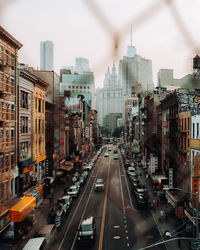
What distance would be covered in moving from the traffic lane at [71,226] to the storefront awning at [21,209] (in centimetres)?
396

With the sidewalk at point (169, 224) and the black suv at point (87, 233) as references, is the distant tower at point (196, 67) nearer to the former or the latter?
the sidewalk at point (169, 224)

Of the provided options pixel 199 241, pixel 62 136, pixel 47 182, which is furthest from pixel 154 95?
pixel 199 241

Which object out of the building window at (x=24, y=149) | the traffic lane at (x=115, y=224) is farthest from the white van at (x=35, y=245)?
the building window at (x=24, y=149)

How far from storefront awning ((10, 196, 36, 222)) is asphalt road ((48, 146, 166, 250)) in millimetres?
3970

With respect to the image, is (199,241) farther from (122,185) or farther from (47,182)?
(122,185)

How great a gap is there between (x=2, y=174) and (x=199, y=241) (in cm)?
1758

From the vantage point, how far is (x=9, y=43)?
2798cm

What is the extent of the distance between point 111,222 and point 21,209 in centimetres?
1095

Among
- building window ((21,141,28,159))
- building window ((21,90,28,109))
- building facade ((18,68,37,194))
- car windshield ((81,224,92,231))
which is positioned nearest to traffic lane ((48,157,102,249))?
car windshield ((81,224,92,231))

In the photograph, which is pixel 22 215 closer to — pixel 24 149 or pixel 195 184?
pixel 24 149

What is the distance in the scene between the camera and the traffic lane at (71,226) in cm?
2538

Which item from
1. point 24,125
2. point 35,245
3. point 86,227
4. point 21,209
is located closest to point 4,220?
point 21,209

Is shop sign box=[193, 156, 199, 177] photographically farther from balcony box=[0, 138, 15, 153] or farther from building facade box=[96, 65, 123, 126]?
balcony box=[0, 138, 15, 153]

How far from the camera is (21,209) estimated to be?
25766 millimetres
